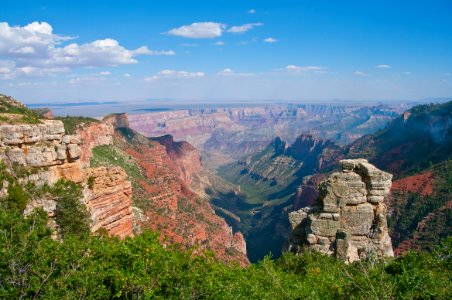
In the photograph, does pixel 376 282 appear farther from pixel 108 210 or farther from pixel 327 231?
pixel 108 210

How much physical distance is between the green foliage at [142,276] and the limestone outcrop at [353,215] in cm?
1221

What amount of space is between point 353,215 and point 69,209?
25562 millimetres

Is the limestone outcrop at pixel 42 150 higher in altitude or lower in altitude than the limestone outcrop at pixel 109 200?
higher

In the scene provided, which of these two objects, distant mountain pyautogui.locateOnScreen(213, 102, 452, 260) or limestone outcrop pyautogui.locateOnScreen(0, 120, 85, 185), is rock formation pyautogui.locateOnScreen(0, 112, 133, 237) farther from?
distant mountain pyautogui.locateOnScreen(213, 102, 452, 260)

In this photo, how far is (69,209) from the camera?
27.5 meters

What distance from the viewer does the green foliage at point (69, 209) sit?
27250 millimetres

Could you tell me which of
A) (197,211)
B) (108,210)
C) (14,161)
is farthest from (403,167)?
(14,161)

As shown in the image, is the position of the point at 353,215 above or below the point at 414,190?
above

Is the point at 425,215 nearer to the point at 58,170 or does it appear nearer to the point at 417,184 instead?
the point at 417,184

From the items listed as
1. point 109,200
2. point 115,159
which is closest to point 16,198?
point 109,200

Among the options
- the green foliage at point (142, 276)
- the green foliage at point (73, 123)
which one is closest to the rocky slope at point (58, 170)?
the green foliage at point (142, 276)

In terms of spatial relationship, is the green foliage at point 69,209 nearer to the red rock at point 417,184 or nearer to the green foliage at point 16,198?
the green foliage at point 16,198

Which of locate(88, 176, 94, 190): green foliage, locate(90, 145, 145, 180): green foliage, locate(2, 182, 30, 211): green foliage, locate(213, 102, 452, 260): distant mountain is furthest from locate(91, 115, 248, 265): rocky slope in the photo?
locate(2, 182, 30, 211): green foliage

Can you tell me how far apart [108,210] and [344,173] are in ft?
79.4
